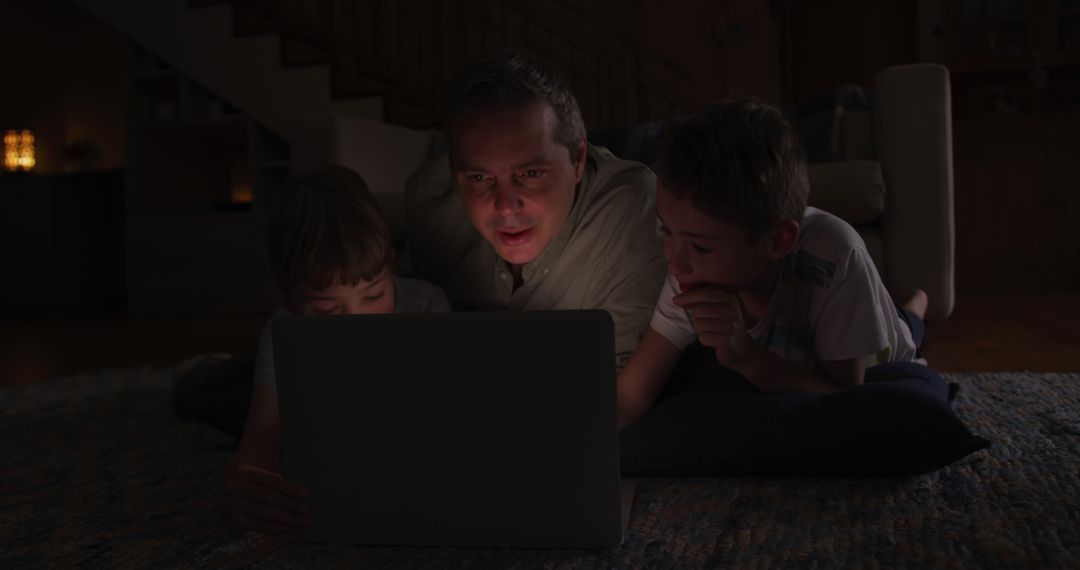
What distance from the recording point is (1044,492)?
82 centimetres

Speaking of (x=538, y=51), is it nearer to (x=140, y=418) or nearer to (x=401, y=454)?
(x=140, y=418)

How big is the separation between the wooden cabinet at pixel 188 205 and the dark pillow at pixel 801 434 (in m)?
3.01

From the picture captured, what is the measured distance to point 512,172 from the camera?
3.52 ft

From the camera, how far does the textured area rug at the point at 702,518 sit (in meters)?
0.70

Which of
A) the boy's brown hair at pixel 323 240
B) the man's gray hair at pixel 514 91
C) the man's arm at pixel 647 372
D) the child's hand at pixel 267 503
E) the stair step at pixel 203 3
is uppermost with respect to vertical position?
the stair step at pixel 203 3

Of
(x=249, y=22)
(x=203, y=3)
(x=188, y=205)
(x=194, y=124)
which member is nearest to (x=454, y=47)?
(x=249, y=22)

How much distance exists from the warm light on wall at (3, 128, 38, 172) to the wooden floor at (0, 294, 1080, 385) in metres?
1.50

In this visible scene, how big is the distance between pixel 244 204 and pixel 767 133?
338 centimetres

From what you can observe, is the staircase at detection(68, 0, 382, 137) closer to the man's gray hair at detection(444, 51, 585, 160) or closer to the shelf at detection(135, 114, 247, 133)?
the shelf at detection(135, 114, 247, 133)

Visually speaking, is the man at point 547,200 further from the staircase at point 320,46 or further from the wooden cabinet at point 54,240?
the wooden cabinet at point 54,240

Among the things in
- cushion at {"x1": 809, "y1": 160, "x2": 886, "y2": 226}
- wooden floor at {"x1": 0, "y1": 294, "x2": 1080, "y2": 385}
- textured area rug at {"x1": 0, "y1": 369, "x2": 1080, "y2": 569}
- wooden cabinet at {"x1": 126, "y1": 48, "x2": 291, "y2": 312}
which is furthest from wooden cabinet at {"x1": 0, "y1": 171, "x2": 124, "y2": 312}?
cushion at {"x1": 809, "y1": 160, "x2": 886, "y2": 226}

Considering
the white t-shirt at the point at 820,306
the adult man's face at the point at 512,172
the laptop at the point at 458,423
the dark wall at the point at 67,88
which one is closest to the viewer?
the laptop at the point at 458,423

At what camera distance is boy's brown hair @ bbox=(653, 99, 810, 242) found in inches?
35.5

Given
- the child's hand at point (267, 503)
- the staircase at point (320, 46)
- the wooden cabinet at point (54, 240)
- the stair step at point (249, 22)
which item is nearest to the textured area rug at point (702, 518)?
the child's hand at point (267, 503)
